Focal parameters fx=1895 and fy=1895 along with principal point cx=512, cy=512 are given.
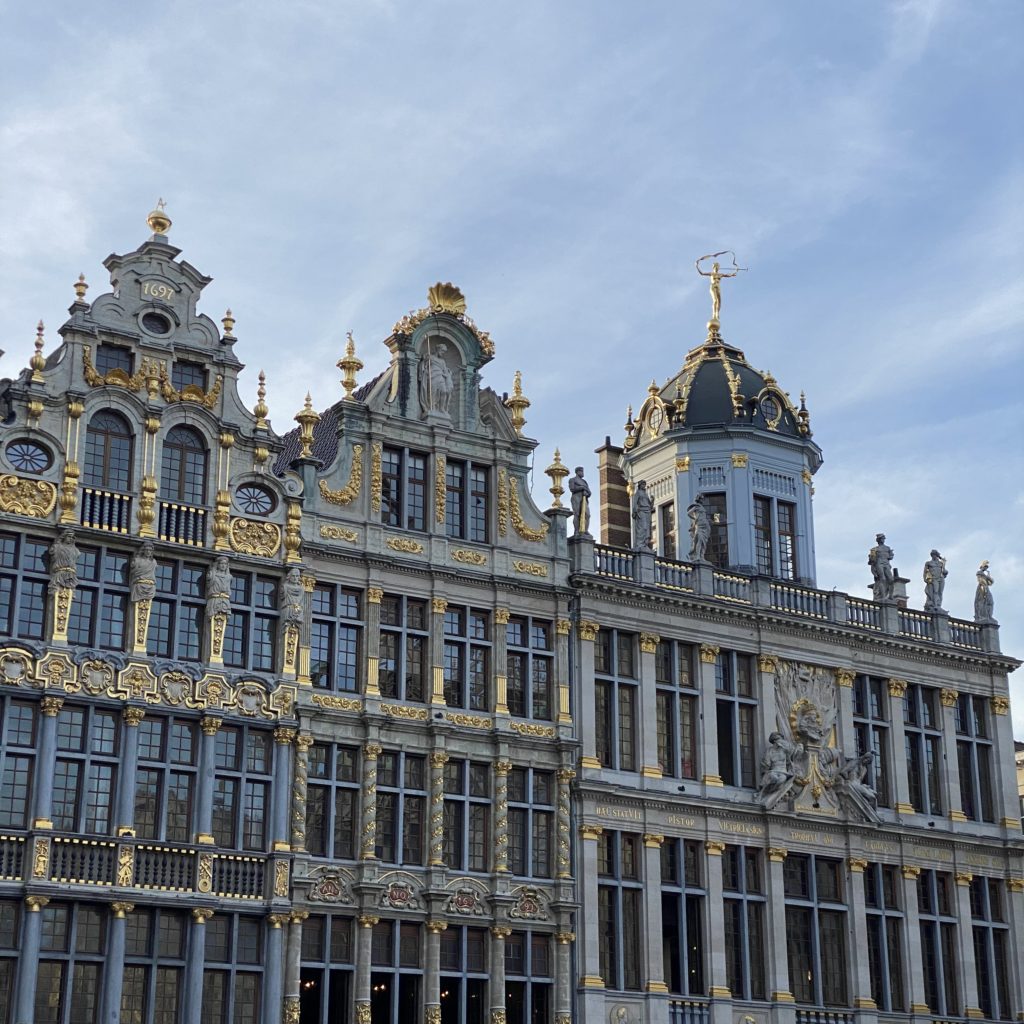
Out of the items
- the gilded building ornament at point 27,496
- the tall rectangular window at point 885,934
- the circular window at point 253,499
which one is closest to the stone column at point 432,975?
the circular window at point 253,499

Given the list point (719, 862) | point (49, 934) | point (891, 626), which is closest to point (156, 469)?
point (49, 934)

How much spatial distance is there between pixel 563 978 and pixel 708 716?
26.9 feet

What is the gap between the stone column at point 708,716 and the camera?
157 feet

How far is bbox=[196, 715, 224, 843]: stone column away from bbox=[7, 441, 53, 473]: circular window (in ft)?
21.1

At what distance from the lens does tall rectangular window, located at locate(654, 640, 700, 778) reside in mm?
47656

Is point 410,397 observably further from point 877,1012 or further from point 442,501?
point 877,1012

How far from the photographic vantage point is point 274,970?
131ft

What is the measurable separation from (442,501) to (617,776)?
803 centimetres

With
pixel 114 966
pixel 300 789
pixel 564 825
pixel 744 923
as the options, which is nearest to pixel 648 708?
pixel 564 825

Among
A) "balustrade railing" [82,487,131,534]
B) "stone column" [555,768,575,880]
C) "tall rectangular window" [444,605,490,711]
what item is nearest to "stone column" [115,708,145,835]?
"balustrade railing" [82,487,131,534]

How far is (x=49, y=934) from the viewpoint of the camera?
37.9m

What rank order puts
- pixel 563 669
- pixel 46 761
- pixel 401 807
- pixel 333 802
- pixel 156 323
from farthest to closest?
pixel 563 669, pixel 156 323, pixel 401 807, pixel 333 802, pixel 46 761

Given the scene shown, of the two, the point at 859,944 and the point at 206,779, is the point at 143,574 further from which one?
the point at 859,944

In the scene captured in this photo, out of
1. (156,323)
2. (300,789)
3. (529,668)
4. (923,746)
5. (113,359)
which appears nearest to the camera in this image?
(300,789)
